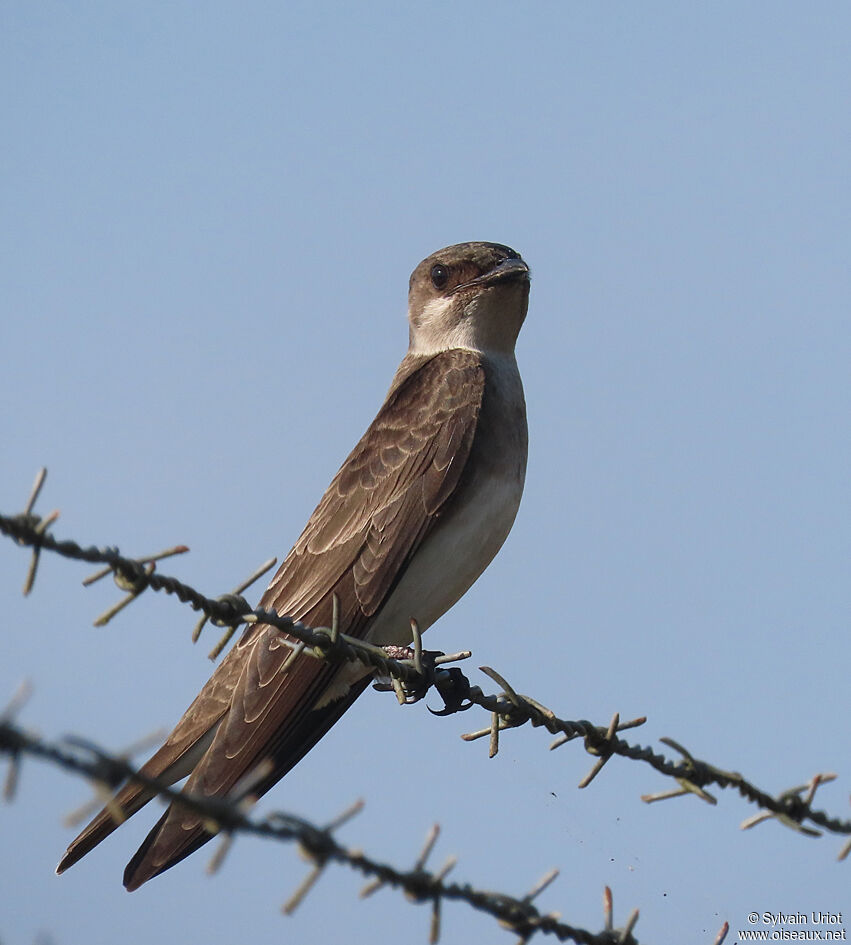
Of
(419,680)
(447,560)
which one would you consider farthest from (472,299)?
(419,680)

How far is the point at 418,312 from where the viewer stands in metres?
9.42

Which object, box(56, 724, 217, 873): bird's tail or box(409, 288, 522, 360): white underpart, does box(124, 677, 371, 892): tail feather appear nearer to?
box(56, 724, 217, 873): bird's tail

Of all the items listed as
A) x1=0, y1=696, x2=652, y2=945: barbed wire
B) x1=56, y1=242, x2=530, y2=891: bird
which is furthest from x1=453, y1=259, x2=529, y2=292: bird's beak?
x1=0, y1=696, x2=652, y2=945: barbed wire

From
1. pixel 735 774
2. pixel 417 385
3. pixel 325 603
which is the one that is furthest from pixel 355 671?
pixel 735 774

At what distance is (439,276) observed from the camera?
9.26 meters

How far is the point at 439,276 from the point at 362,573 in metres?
2.89

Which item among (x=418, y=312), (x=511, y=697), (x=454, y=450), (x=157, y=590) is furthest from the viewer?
(x=418, y=312)

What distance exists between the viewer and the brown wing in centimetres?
676

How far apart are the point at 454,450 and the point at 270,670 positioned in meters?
1.59

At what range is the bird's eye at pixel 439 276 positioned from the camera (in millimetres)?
9219

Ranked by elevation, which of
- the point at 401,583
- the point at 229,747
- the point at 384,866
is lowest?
the point at 384,866

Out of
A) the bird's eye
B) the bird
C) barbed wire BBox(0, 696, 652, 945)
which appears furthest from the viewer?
the bird's eye

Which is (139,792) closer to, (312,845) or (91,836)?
(91,836)

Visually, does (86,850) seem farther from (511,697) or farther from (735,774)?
(735,774)
